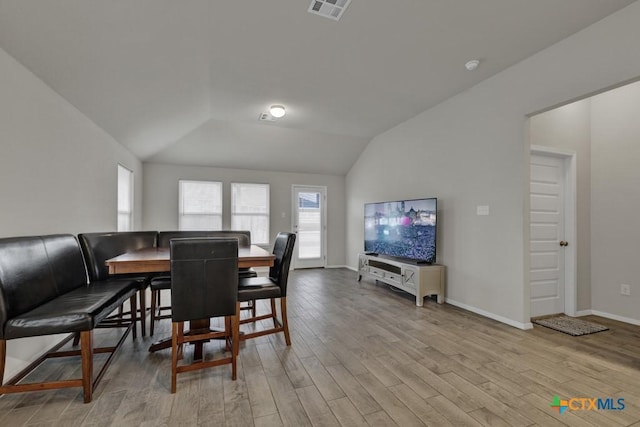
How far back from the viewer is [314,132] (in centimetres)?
549

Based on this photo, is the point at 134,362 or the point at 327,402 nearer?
the point at 327,402

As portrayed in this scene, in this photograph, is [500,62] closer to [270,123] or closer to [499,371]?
[499,371]

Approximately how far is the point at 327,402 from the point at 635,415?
1.81 meters

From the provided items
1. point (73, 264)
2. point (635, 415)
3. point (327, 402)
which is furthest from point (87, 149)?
point (635, 415)

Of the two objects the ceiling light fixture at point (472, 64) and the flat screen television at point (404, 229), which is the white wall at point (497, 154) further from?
the ceiling light fixture at point (472, 64)

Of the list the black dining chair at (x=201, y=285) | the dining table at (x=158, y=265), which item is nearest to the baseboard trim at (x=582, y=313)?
the dining table at (x=158, y=265)

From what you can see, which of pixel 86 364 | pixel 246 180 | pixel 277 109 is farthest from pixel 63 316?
pixel 246 180

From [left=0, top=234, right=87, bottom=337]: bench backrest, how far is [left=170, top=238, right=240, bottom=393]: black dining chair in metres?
0.85

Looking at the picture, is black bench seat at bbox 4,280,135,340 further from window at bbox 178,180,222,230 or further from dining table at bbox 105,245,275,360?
window at bbox 178,180,222,230

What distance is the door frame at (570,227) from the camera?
3.44 meters

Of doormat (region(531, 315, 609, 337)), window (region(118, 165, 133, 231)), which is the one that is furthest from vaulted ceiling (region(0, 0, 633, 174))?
doormat (region(531, 315, 609, 337))

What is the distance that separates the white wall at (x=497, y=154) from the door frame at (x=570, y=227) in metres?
0.64

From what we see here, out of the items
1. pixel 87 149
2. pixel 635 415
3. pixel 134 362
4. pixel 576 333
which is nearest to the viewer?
pixel 635 415

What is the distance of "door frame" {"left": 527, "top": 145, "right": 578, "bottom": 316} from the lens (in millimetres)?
3436
